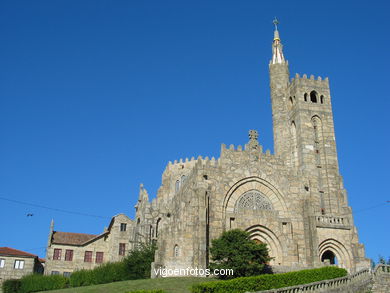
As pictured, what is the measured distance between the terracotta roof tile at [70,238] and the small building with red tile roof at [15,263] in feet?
11.1

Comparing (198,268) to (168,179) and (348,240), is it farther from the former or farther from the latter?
(168,179)

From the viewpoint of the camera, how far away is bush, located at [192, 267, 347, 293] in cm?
2306

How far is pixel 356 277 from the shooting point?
92.2 feet

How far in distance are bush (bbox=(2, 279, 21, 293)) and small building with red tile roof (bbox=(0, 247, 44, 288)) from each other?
23.0 ft

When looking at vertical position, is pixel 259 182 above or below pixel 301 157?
below

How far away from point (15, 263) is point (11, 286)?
27.5 feet

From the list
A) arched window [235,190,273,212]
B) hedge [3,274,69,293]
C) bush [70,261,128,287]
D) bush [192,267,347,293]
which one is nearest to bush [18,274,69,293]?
hedge [3,274,69,293]

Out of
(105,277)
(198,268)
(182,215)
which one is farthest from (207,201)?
(105,277)

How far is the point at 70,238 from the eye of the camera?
54.9 m

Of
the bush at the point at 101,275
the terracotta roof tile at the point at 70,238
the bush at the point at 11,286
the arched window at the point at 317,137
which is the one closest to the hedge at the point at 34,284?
the bush at the point at 11,286

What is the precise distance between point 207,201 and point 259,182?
5.50 m

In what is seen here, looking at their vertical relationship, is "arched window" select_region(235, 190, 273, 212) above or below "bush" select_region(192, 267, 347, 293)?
above

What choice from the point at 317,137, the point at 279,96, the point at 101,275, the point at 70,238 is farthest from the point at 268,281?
the point at 70,238

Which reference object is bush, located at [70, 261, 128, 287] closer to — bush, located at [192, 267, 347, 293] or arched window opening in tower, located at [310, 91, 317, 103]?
bush, located at [192, 267, 347, 293]
